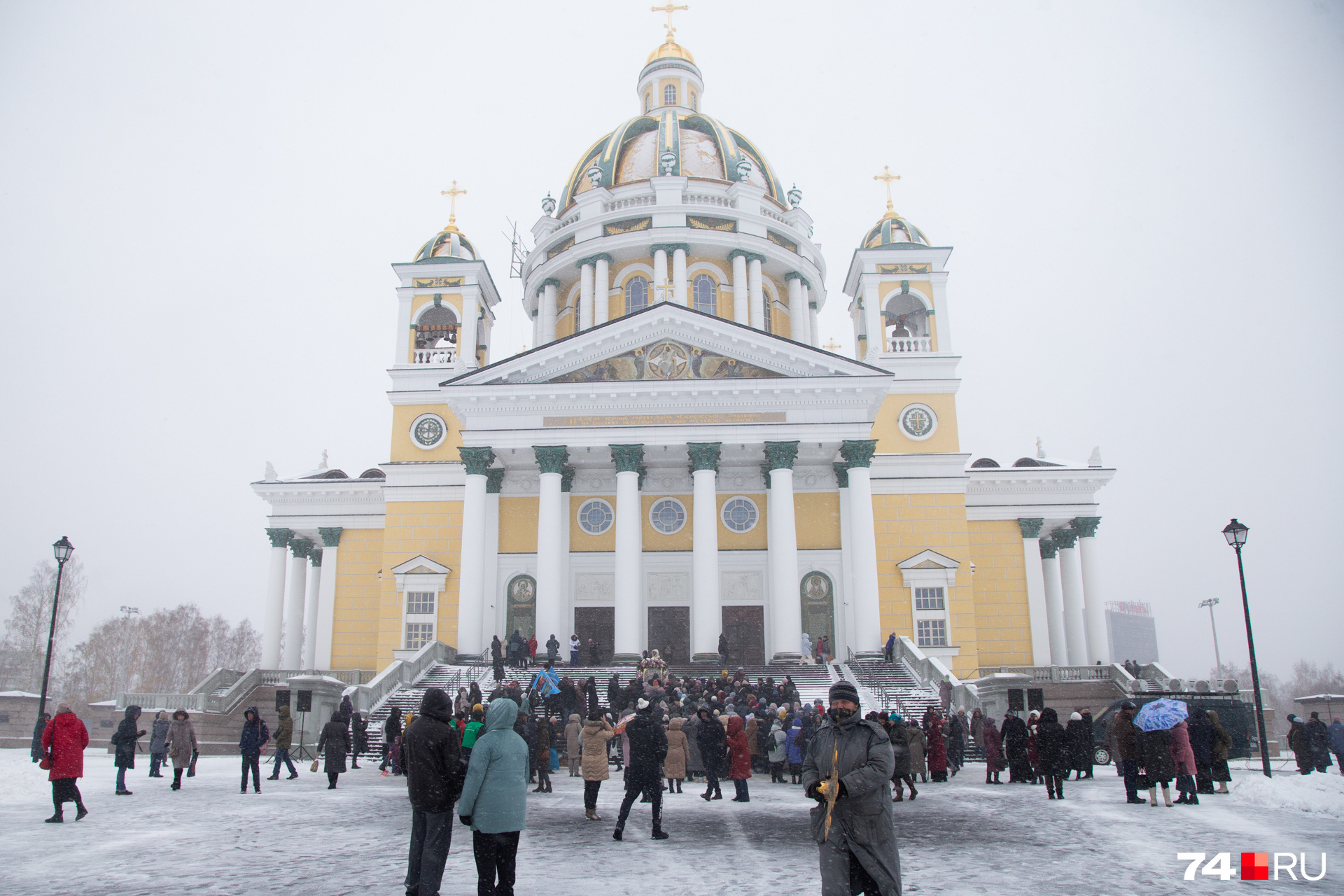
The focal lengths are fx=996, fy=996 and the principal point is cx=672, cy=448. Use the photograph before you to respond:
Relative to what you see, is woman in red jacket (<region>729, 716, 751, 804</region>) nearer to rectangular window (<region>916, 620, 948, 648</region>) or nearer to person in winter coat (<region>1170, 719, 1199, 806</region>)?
person in winter coat (<region>1170, 719, 1199, 806</region>)

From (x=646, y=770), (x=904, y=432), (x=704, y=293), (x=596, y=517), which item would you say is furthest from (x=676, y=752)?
(x=704, y=293)

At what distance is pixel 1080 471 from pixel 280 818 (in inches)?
1390

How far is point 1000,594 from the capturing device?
39219 mm

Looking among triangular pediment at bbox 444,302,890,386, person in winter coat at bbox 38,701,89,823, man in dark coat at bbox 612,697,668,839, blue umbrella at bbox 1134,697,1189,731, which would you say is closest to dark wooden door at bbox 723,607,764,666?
triangular pediment at bbox 444,302,890,386

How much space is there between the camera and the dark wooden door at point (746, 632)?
32688mm

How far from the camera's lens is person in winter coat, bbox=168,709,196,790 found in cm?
1488

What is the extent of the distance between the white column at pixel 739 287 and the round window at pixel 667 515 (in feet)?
41.8

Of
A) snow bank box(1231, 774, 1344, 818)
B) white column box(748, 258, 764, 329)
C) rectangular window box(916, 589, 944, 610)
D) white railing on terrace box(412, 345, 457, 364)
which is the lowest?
snow bank box(1231, 774, 1344, 818)

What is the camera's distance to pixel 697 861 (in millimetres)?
8891

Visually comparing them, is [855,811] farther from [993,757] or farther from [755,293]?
[755,293]

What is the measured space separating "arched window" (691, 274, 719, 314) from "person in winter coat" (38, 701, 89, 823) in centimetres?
3556

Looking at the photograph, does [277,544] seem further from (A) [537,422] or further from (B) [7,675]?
(B) [7,675]

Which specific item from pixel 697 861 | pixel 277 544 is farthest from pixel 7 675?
pixel 697 861

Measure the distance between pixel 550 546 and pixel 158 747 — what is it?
1421 cm
